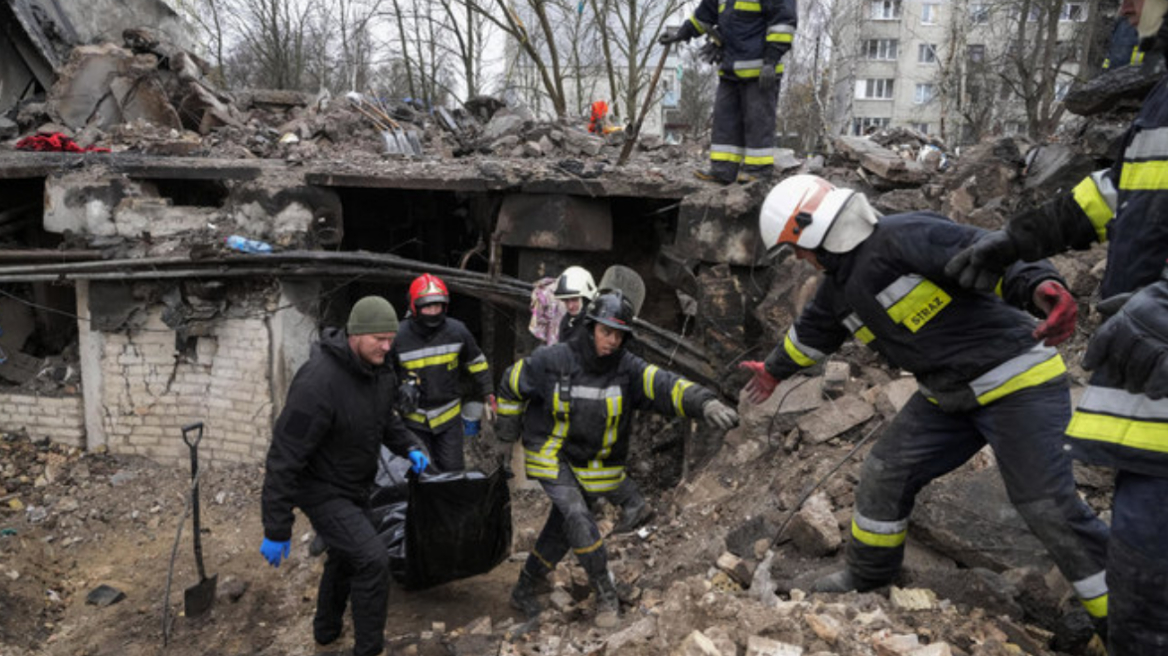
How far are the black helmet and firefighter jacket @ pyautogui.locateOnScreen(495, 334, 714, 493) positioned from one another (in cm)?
15

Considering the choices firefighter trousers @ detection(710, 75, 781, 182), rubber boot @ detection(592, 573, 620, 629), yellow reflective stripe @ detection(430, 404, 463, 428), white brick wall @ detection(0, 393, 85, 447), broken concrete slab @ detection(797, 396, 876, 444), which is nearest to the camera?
rubber boot @ detection(592, 573, 620, 629)

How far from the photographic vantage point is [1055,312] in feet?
7.69

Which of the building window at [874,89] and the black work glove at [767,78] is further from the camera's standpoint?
the building window at [874,89]

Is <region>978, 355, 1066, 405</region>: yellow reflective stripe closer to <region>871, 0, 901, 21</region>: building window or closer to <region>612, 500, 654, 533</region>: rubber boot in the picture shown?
<region>612, 500, 654, 533</region>: rubber boot

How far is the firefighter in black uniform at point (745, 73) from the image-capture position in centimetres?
563

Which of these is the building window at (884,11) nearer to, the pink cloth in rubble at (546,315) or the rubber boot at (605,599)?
the pink cloth in rubble at (546,315)

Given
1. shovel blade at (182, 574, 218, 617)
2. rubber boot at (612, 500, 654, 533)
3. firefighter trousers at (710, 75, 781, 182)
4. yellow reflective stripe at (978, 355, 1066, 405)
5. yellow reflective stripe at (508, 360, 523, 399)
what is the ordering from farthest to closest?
firefighter trousers at (710, 75, 781, 182), rubber boot at (612, 500, 654, 533), shovel blade at (182, 574, 218, 617), yellow reflective stripe at (508, 360, 523, 399), yellow reflective stripe at (978, 355, 1066, 405)

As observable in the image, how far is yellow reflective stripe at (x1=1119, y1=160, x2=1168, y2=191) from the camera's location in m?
1.95

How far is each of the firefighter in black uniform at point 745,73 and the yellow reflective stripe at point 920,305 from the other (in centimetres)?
334

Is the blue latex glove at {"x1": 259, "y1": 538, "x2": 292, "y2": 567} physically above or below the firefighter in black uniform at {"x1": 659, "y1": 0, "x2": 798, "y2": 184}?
below

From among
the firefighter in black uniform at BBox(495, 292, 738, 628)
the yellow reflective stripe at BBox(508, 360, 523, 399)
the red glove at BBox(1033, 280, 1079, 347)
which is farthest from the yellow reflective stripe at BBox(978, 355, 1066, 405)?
the yellow reflective stripe at BBox(508, 360, 523, 399)

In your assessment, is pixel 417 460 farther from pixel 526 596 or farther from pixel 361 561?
pixel 526 596

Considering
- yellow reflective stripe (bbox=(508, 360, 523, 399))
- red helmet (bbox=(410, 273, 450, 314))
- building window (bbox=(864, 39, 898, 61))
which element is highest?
building window (bbox=(864, 39, 898, 61))

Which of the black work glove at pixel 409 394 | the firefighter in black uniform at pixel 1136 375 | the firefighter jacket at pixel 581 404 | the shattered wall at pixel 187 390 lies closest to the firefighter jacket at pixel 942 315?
the firefighter in black uniform at pixel 1136 375
